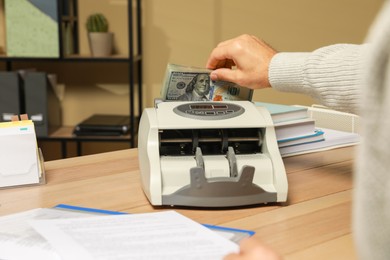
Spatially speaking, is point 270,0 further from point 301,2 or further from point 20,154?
point 20,154

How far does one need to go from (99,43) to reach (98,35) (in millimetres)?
40

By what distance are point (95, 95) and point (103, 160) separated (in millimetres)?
1834

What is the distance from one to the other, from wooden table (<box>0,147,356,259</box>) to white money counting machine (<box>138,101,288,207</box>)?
0.03 meters

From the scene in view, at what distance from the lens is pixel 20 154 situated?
1.04 m

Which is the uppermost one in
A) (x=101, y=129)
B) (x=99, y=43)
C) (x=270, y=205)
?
Answer: (x=99, y=43)

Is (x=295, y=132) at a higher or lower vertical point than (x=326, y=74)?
lower

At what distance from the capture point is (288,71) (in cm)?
113

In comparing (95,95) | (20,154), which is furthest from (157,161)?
(95,95)

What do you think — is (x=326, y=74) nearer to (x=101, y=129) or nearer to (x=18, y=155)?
(x=18, y=155)

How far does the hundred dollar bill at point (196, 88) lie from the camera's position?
1.13 metres

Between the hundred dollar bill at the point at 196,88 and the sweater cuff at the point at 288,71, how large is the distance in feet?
0.21

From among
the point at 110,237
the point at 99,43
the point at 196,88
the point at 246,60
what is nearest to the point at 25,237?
the point at 110,237

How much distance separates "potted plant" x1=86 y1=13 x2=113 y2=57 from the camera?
277cm

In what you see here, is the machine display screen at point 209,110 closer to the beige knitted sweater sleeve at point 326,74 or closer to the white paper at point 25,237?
the beige knitted sweater sleeve at point 326,74
